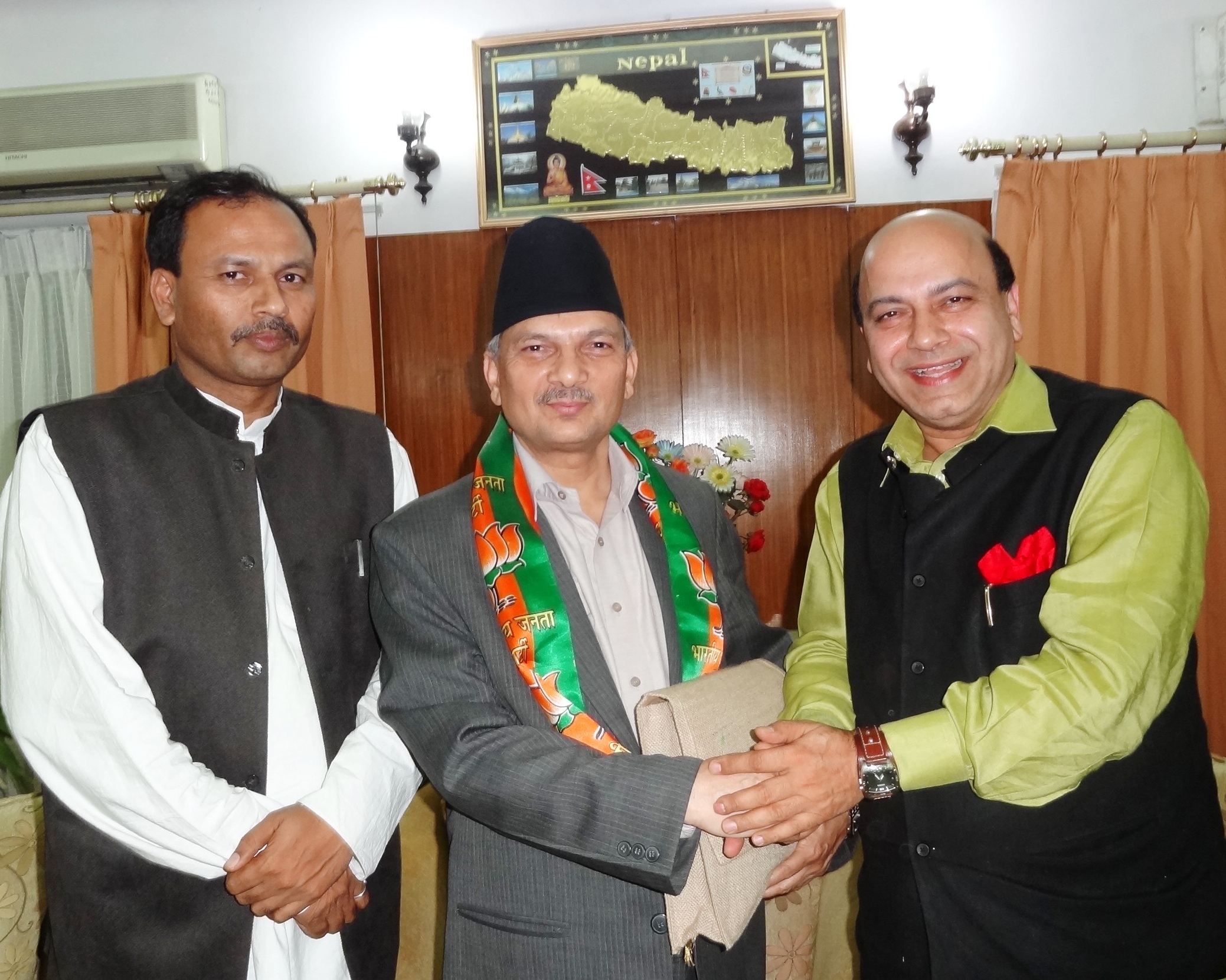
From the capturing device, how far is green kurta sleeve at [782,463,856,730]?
1568mm

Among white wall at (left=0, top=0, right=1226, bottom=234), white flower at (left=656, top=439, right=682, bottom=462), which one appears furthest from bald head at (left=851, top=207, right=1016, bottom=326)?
white wall at (left=0, top=0, right=1226, bottom=234)

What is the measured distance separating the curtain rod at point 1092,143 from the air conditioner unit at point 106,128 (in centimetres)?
311

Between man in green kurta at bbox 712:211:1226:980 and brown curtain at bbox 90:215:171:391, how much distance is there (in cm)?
343

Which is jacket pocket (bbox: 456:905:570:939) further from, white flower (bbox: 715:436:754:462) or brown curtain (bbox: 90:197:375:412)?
brown curtain (bbox: 90:197:375:412)

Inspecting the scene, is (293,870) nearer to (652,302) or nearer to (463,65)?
(652,302)

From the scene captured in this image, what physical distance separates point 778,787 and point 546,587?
0.46 meters

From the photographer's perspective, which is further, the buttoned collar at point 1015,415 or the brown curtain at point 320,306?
the brown curtain at point 320,306

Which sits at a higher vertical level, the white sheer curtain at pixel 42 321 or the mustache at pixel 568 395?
the white sheer curtain at pixel 42 321

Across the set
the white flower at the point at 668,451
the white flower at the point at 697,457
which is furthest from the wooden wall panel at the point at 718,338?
the white flower at the point at 668,451

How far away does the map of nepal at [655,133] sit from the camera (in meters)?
3.89

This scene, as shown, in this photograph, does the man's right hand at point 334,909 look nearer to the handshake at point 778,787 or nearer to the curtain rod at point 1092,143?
the handshake at point 778,787

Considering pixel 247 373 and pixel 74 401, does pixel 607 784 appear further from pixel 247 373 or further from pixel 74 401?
pixel 74 401

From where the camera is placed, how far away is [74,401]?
65.4 inches

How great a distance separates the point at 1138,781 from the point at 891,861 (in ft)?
1.25
